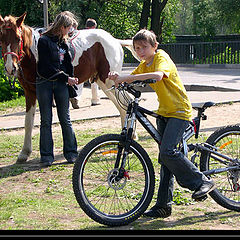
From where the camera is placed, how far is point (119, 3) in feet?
111

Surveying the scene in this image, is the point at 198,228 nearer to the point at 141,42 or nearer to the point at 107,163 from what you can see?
the point at 107,163

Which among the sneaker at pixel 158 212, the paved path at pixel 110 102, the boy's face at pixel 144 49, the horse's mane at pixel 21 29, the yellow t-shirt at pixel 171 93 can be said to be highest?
the horse's mane at pixel 21 29

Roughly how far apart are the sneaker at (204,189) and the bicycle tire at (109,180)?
1.30ft

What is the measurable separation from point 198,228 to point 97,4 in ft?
91.9

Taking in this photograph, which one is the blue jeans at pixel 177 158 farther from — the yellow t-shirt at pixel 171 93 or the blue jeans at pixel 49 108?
the blue jeans at pixel 49 108

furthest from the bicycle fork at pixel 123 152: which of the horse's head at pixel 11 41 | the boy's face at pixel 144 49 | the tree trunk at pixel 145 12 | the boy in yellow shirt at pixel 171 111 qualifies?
the tree trunk at pixel 145 12

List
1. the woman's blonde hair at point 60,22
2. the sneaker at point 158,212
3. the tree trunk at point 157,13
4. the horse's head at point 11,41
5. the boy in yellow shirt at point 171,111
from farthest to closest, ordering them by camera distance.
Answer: the tree trunk at point 157,13, the horse's head at point 11,41, the woman's blonde hair at point 60,22, the sneaker at point 158,212, the boy in yellow shirt at point 171,111

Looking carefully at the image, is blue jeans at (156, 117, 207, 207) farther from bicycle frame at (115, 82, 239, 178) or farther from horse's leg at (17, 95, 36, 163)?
horse's leg at (17, 95, 36, 163)

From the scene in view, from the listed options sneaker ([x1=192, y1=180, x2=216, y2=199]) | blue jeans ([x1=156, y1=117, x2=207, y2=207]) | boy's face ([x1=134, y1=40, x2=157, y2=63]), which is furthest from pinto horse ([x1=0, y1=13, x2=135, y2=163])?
sneaker ([x1=192, y1=180, x2=216, y2=199])

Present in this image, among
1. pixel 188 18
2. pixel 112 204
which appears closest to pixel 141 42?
pixel 112 204

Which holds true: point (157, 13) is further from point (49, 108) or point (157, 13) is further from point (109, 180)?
point (109, 180)

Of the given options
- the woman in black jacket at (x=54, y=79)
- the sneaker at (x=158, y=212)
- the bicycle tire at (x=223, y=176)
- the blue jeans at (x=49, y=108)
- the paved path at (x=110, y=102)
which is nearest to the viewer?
the sneaker at (x=158, y=212)

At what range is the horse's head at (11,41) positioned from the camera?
7.58 meters

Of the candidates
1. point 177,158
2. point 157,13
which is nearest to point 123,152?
point 177,158
